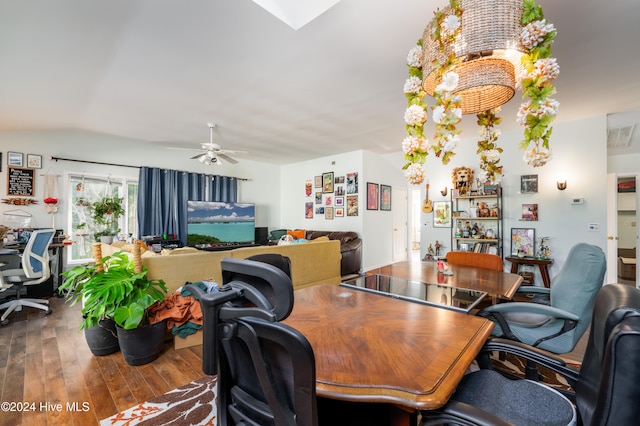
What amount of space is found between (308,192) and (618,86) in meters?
5.39

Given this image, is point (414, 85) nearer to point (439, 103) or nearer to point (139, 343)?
point (439, 103)

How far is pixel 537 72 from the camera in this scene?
4.46 ft

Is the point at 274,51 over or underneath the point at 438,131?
over

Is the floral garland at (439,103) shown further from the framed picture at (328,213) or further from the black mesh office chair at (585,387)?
the framed picture at (328,213)

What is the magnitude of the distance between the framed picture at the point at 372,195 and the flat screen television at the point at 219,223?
269 centimetres

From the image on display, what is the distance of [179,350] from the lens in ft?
8.10

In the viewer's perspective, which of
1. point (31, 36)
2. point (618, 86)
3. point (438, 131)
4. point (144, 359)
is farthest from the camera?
point (618, 86)

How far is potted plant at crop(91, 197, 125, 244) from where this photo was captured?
4499mm

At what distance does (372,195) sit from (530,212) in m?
2.83

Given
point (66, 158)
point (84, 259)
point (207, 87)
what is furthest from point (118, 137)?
point (207, 87)

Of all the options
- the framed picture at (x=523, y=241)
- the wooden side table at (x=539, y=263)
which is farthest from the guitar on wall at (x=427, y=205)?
the wooden side table at (x=539, y=263)

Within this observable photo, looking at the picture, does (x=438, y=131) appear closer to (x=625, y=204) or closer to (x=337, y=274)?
(x=337, y=274)

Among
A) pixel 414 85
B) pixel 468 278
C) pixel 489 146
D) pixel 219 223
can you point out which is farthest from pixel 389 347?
pixel 219 223

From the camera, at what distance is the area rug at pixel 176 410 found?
1.60 metres
